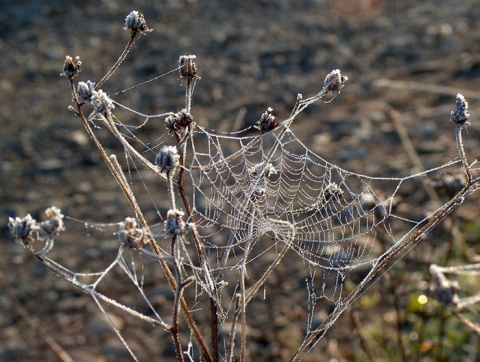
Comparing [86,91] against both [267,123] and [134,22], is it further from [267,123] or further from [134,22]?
[267,123]

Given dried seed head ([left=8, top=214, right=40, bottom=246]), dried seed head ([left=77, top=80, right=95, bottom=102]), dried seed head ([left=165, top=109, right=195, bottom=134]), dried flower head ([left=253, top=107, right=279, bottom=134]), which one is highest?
dried seed head ([left=77, top=80, right=95, bottom=102])

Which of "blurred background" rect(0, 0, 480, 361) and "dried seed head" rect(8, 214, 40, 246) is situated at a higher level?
"blurred background" rect(0, 0, 480, 361)

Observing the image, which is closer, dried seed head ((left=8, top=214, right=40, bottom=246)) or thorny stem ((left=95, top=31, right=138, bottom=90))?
dried seed head ((left=8, top=214, right=40, bottom=246))

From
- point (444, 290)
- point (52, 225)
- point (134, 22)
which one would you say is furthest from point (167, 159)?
point (444, 290)

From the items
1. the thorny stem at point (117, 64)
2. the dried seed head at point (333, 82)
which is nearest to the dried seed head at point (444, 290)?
the dried seed head at point (333, 82)

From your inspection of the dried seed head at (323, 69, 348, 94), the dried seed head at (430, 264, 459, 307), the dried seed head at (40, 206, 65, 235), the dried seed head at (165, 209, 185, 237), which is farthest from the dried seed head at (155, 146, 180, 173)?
the dried seed head at (430, 264, 459, 307)

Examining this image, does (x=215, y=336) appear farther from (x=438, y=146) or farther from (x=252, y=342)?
(x=438, y=146)

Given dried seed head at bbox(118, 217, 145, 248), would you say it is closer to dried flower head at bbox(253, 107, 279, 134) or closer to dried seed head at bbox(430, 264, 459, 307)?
dried flower head at bbox(253, 107, 279, 134)

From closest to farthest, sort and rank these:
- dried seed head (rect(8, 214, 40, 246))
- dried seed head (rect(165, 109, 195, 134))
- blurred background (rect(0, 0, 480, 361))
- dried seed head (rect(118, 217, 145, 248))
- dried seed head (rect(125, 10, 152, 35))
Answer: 1. dried seed head (rect(118, 217, 145, 248))
2. dried seed head (rect(8, 214, 40, 246))
3. dried seed head (rect(165, 109, 195, 134))
4. dried seed head (rect(125, 10, 152, 35))
5. blurred background (rect(0, 0, 480, 361))
